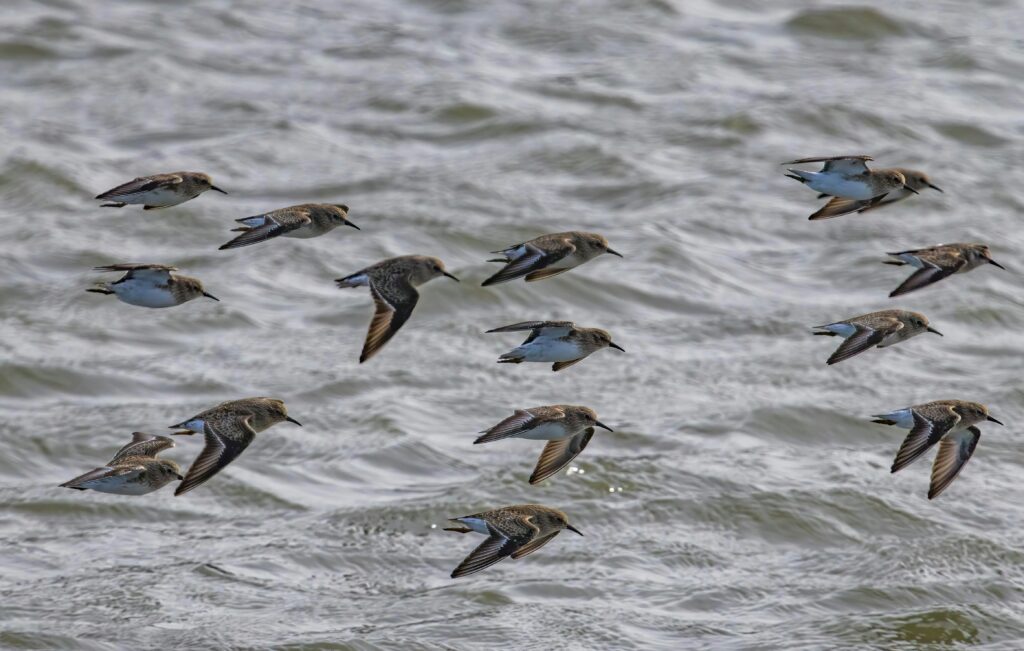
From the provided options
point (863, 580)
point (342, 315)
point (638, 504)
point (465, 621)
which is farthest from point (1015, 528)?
point (342, 315)

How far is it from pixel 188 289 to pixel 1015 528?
20.0 ft

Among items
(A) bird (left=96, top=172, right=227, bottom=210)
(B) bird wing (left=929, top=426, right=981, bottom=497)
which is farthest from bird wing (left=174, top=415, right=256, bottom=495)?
(B) bird wing (left=929, top=426, right=981, bottom=497)

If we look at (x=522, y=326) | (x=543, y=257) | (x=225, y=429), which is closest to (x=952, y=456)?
(x=543, y=257)

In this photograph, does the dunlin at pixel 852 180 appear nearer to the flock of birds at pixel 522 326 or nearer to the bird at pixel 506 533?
the flock of birds at pixel 522 326

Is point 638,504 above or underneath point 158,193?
underneath

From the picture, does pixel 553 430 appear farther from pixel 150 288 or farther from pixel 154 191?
pixel 154 191

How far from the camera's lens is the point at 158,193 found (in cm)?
820

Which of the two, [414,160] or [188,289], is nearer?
[188,289]

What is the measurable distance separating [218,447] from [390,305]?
1.05 metres

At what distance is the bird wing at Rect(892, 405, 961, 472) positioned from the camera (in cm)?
799

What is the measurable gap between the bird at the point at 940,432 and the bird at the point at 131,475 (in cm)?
313

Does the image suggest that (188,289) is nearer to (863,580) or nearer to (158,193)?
(158,193)

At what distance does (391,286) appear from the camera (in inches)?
328

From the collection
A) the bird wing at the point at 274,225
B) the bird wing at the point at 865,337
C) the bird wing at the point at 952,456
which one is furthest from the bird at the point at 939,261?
the bird wing at the point at 274,225
